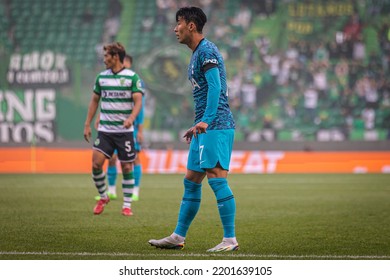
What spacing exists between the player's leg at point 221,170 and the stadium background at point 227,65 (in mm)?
20513

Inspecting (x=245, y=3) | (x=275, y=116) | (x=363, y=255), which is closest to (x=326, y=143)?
(x=275, y=116)

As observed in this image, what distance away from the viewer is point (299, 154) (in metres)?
23.1

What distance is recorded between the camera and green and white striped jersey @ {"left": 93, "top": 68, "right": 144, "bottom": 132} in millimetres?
10914

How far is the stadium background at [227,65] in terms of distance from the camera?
29.2 m

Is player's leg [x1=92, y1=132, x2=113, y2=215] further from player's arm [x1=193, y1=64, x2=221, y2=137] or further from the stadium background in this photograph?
the stadium background

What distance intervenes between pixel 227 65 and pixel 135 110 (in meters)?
19.8

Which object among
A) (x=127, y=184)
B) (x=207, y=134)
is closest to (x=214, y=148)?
(x=207, y=134)

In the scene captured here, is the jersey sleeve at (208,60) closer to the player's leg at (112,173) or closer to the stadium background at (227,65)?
the player's leg at (112,173)

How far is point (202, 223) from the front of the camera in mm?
10219

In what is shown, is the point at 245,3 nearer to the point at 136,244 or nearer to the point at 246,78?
the point at 246,78

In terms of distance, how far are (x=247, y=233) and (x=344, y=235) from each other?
1.01m

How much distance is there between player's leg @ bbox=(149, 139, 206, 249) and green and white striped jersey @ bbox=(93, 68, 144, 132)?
342 centimetres

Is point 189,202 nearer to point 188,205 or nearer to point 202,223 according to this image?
point 188,205

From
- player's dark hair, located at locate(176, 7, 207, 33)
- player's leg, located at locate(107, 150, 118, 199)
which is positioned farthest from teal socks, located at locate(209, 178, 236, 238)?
player's leg, located at locate(107, 150, 118, 199)
